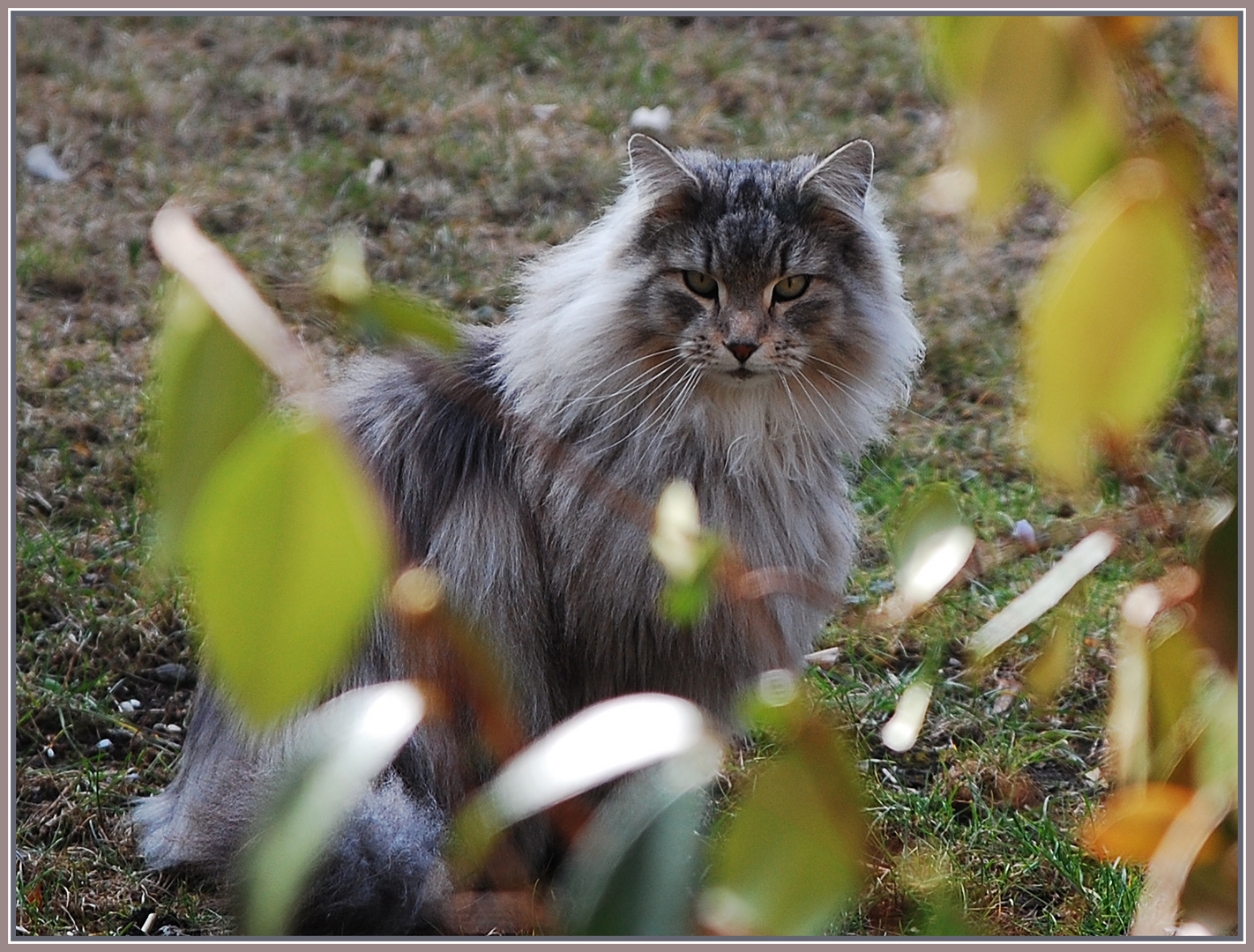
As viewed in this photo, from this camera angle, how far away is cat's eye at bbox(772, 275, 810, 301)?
252 centimetres

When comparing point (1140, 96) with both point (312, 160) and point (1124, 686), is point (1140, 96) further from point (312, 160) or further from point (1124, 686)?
point (312, 160)

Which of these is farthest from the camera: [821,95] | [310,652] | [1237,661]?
[821,95]

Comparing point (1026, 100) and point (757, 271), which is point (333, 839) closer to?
point (757, 271)

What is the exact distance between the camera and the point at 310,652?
54 cm

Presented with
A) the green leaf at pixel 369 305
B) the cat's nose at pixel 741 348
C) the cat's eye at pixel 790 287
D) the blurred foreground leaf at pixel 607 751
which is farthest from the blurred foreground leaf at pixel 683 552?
the cat's eye at pixel 790 287

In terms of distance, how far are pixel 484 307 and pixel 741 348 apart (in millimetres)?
2107

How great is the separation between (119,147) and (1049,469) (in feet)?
16.9

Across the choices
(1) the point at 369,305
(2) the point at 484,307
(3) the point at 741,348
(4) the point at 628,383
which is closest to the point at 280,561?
(1) the point at 369,305

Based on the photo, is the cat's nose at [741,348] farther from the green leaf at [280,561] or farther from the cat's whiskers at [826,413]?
the green leaf at [280,561]

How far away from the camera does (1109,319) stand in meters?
0.58

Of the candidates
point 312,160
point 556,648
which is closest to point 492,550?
point 556,648

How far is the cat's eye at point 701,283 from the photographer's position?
251 centimetres

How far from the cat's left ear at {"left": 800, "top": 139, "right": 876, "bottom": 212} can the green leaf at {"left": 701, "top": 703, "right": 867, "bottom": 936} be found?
79.3 inches

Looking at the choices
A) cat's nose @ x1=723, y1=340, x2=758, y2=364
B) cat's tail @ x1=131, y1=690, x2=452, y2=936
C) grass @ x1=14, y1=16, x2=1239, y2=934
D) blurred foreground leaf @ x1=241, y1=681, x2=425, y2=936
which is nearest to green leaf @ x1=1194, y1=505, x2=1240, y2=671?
grass @ x1=14, y1=16, x2=1239, y2=934
